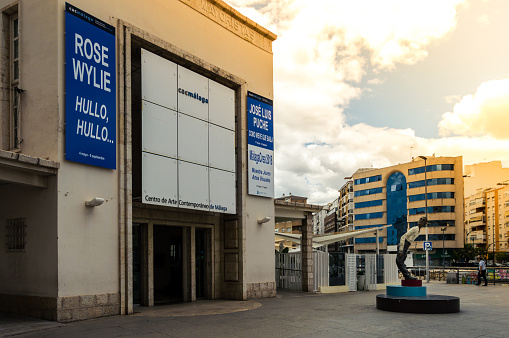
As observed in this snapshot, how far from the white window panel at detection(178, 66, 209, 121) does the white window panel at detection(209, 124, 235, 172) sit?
2.34ft

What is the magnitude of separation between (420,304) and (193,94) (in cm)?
947

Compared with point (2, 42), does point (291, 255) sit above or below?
below

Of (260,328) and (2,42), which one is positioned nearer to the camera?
(260,328)

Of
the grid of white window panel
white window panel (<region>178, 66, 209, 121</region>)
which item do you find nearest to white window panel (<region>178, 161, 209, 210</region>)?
the grid of white window panel

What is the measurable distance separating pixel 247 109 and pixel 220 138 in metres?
2.31

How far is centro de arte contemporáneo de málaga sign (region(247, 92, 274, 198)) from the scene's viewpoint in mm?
19578

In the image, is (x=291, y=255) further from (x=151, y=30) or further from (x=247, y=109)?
(x=151, y=30)

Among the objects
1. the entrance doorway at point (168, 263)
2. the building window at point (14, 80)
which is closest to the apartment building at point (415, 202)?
the entrance doorway at point (168, 263)

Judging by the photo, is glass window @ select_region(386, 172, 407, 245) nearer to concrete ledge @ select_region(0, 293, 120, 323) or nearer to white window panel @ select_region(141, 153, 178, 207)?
white window panel @ select_region(141, 153, 178, 207)

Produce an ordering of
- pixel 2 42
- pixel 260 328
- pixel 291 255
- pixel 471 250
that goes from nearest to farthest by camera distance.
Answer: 1. pixel 260 328
2. pixel 2 42
3. pixel 291 255
4. pixel 471 250

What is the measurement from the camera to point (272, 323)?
12219 mm

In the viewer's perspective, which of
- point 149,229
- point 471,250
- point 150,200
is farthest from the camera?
point 471,250

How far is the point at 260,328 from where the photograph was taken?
1140 centimetres

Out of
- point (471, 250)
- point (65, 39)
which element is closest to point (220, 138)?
point (65, 39)
